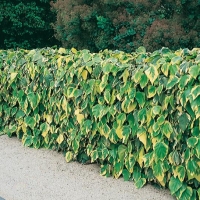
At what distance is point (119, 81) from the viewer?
4.68 metres

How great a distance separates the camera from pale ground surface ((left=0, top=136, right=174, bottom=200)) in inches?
176

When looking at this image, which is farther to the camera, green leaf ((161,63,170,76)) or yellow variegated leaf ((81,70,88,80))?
yellow variegated leaf ((81,70,88,80))

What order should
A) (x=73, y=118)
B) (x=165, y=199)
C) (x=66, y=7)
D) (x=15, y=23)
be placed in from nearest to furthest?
(x=165, y=199)
(x=73, y=118)
(x=66, y=7)
(x=15, y=23)

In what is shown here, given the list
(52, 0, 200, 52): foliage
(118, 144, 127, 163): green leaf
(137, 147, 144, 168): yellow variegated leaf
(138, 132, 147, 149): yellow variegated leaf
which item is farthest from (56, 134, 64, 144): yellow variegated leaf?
(52, 0, 200, 52): foliage

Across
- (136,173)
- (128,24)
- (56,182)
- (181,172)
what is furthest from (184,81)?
(128,24)

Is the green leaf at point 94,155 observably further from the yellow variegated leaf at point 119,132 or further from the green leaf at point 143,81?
the green leaf at point 143,81

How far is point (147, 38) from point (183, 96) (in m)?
5.32

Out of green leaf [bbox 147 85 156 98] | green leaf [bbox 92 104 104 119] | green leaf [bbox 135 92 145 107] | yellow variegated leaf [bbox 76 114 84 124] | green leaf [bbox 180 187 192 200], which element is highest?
green leaf [bbox 147 85 156 98]

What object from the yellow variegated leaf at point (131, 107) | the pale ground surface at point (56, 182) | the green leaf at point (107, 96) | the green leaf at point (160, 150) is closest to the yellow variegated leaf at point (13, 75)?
the pale ground surface at point (56, 182)

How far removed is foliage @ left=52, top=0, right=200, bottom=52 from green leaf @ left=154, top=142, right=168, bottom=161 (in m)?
5.04

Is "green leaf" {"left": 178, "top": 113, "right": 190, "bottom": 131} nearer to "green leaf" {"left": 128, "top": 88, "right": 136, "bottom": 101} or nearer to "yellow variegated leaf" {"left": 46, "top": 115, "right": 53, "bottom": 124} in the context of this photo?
"green leaf" {"left": 128, "top": 88, "right": 136, "bottom": 101}

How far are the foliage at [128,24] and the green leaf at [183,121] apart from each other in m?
5.08

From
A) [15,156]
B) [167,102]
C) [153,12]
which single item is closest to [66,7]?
[153,12]

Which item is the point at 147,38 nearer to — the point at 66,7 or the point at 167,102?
the point at 66,7
